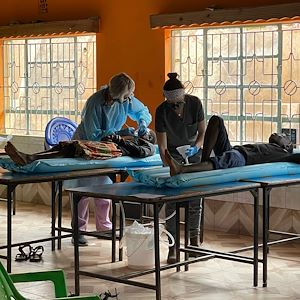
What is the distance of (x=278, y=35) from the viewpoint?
22.8 feet

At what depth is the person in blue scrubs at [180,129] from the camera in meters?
6.03

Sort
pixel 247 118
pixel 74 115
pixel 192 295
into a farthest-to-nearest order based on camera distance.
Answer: pixel 74 115, pixel 247 118, pixel 192 295

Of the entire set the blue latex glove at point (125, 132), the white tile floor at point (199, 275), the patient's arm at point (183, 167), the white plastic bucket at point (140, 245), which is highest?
the blue latex glove at point (125, 132)

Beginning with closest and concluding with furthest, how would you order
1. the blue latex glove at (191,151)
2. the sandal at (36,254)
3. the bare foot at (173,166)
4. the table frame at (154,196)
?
the table frame at (154,196) < the bare foot at (173,166) < the blue latex glove at (191,151) < the sandal at (36,254)

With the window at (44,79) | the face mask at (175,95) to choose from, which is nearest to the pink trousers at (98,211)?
the face mask at (175,95)

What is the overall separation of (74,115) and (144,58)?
1.30 metres

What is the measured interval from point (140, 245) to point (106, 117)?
129 centimetres

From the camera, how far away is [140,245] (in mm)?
5820

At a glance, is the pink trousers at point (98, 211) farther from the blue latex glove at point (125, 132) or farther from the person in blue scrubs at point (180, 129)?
Answer: the person in blue scrubs at point (180, 129)

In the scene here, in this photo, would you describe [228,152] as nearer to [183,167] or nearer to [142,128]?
[183,167]

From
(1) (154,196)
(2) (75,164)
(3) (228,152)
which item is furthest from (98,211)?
(1) (154,196)

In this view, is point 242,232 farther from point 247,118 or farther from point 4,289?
point 4,289

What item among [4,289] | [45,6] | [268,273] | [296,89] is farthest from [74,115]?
[4,289]

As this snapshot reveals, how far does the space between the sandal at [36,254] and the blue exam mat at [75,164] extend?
0.75m
